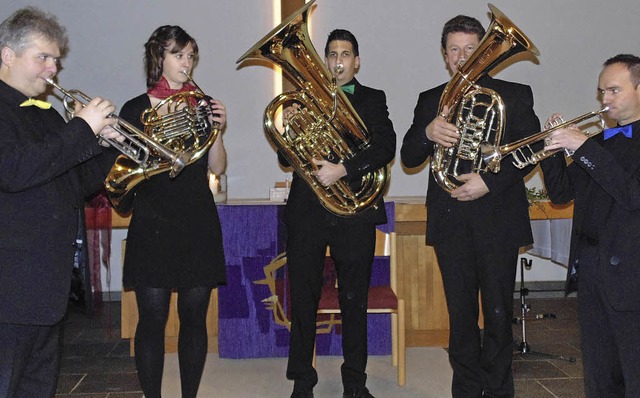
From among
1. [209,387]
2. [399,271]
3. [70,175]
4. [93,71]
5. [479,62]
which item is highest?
[93,71]

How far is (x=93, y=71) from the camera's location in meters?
6.22

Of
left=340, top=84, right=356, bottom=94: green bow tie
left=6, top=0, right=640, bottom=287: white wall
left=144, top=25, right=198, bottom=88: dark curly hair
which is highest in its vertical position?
left=6, top=0, right=640, bottom=287: white wall

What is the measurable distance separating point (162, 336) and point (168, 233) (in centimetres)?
47

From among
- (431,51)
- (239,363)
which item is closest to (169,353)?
(239,363)

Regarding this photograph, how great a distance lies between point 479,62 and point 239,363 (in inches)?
98.9

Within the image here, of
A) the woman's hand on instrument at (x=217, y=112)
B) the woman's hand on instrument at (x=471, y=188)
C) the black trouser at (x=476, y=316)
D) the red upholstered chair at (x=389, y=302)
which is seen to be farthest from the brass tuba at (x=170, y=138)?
the red upholstered chair at (x=389, y=302)

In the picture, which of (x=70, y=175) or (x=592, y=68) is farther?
(x=592, y=68)

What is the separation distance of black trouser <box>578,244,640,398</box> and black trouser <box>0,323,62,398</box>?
78.5 inches

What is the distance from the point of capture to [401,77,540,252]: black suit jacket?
332cm

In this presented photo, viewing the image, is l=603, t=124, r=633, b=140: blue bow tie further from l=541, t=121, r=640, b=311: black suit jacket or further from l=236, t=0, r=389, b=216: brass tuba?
l=236, t=0, r=389, b=216: brass tuba

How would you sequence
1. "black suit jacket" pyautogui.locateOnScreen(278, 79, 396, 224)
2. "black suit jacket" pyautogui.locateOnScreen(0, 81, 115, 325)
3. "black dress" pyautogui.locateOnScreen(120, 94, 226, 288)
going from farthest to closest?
"black suit jacket" pyautogui.locateOnScreen(278, 79, 396, 224), "black dress" pyautogui.locateOnScreen(120, 94, 226, 288), "black suit jacket" pyautogui.locateOnScreen(0, 81, 115, 325)

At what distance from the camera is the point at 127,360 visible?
479 centimetres

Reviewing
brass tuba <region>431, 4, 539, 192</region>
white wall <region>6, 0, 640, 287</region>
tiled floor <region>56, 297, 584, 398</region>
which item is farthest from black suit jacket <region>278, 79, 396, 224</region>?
white wall <region>6, 0, 640, 287</region>

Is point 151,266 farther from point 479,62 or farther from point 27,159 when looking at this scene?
point 479,62
